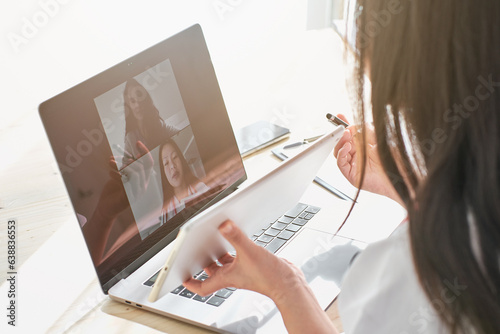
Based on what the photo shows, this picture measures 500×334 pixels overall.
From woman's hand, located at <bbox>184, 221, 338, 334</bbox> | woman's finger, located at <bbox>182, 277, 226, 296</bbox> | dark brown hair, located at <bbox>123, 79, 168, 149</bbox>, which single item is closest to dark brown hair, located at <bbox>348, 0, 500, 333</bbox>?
woman's hand, located at <bbox>184, 221, 338, 334</bbox>

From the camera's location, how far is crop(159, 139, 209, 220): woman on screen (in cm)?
96

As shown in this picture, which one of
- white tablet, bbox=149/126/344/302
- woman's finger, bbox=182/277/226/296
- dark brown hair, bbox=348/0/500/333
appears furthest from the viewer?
woman's finger, bbox=182/277/226/296

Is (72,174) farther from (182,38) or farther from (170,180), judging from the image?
(182,38)

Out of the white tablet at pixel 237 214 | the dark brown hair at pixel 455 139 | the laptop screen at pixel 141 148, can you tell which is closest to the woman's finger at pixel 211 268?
the white tablet at pixel 237 214

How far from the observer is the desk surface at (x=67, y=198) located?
0.87m

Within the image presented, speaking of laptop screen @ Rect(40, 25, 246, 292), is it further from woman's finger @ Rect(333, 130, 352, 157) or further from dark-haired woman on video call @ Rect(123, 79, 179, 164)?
woman's finger @ Rect(333, 130, 352, 157)

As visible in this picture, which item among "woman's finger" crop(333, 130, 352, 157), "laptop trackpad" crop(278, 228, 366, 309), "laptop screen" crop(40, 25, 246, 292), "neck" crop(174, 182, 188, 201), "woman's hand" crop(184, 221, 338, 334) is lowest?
"laptop trackpad" crop(278, 228, 366, 309)

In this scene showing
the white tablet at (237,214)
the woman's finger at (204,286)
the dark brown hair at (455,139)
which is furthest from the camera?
the woman's finger at (204,286)

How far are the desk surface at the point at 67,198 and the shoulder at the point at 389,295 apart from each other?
0.58ft

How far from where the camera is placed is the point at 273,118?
5.06 feet

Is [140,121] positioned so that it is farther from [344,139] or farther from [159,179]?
[344,139]

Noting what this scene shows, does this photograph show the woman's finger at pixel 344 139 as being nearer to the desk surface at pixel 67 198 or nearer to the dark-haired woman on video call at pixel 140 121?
the desk surface at pixel 67 198

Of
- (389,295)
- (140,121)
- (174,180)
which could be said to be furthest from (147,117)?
(389,295)

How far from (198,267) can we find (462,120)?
17.2 inches
